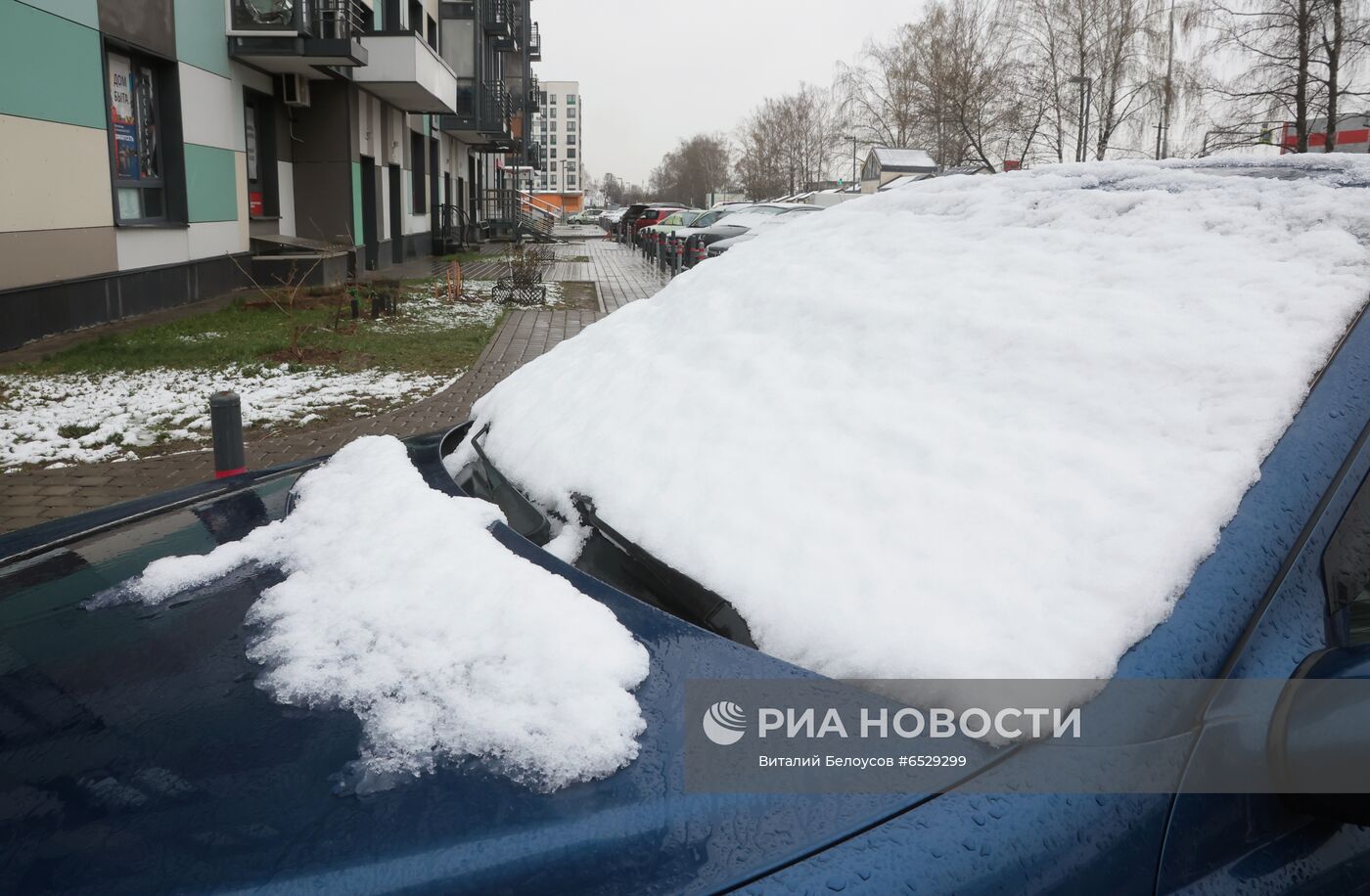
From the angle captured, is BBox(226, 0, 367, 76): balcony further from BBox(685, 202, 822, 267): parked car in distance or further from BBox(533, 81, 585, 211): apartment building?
BBox(533, 81, 585, 211): apartment building

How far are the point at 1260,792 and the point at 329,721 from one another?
3.94 feet

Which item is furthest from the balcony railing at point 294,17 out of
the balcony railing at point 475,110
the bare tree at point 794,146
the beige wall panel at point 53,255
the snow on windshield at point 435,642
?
the bare tree at point 794,146

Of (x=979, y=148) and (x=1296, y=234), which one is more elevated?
(x=979, y=148)

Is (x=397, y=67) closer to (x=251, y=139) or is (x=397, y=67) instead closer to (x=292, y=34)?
(x=251, y=139)

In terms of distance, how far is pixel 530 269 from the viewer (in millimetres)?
15844

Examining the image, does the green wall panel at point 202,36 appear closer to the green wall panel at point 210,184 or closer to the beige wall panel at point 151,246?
the green wall panel at point 210,184

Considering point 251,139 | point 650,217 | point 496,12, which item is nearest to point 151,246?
point 251,139

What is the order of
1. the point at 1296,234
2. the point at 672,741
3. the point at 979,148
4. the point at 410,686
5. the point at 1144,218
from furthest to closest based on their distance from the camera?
1. the point at 979,148
2. the point at 1144,218
3. the point at 1296,234
4. the point at 410,686
5. the point at 672,741

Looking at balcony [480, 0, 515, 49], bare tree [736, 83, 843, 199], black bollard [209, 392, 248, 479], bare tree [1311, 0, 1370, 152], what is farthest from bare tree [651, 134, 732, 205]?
black bollard [209, 392, 248, 479]

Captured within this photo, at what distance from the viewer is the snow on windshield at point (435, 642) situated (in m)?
1.25

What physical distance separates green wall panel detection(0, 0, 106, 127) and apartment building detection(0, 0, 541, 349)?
2cm

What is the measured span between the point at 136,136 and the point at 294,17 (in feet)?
13.7

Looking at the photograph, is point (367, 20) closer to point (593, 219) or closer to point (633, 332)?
point (633, 332)

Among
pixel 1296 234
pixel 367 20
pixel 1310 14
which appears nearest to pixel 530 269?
pixel 367 20
